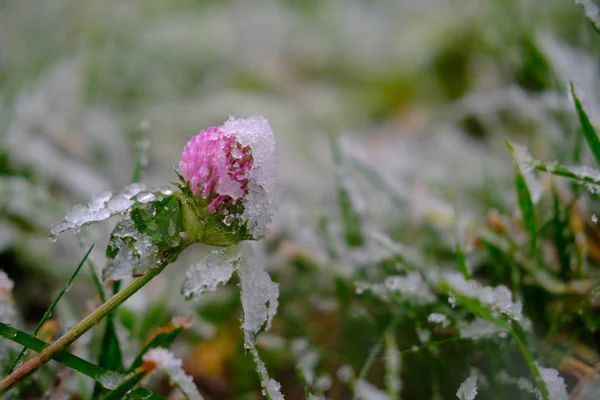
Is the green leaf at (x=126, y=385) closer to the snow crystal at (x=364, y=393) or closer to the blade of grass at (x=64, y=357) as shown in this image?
the blade of grass at (x=64, y=357)

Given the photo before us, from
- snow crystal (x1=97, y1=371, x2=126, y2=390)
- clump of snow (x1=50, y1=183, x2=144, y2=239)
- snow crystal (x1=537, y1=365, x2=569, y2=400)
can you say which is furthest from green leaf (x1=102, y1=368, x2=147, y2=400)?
snow crystal (x1=537, y1=365, x2=569, y2=400)

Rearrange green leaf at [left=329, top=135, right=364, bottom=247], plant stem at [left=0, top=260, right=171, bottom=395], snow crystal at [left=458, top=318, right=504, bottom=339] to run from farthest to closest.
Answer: green leaf at [left=329, top=135, right=364, bottom=247]
snow crystal at [left=458, top=318, right=504, bottom=339]
plant stem at [left=0, top=260, right=171, bottom=395]

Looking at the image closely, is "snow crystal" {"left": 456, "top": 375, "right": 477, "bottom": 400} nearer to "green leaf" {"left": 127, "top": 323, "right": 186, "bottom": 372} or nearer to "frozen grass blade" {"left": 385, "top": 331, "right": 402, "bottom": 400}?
"frozen grass blade" {"left": 385, "top": 331, "right": 402, "bottom": 400}

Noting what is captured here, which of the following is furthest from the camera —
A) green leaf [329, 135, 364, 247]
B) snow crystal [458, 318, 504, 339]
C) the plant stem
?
green leaf [329, 135, 364, 247]

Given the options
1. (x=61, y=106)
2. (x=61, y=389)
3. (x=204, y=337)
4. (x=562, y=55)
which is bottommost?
(x=204, y=337)

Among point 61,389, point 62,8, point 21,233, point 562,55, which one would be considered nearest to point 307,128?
point 562,55

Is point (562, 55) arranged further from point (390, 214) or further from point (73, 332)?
point (73, 332)

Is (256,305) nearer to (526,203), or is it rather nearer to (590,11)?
(526,203)

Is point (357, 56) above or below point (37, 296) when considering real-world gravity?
above
